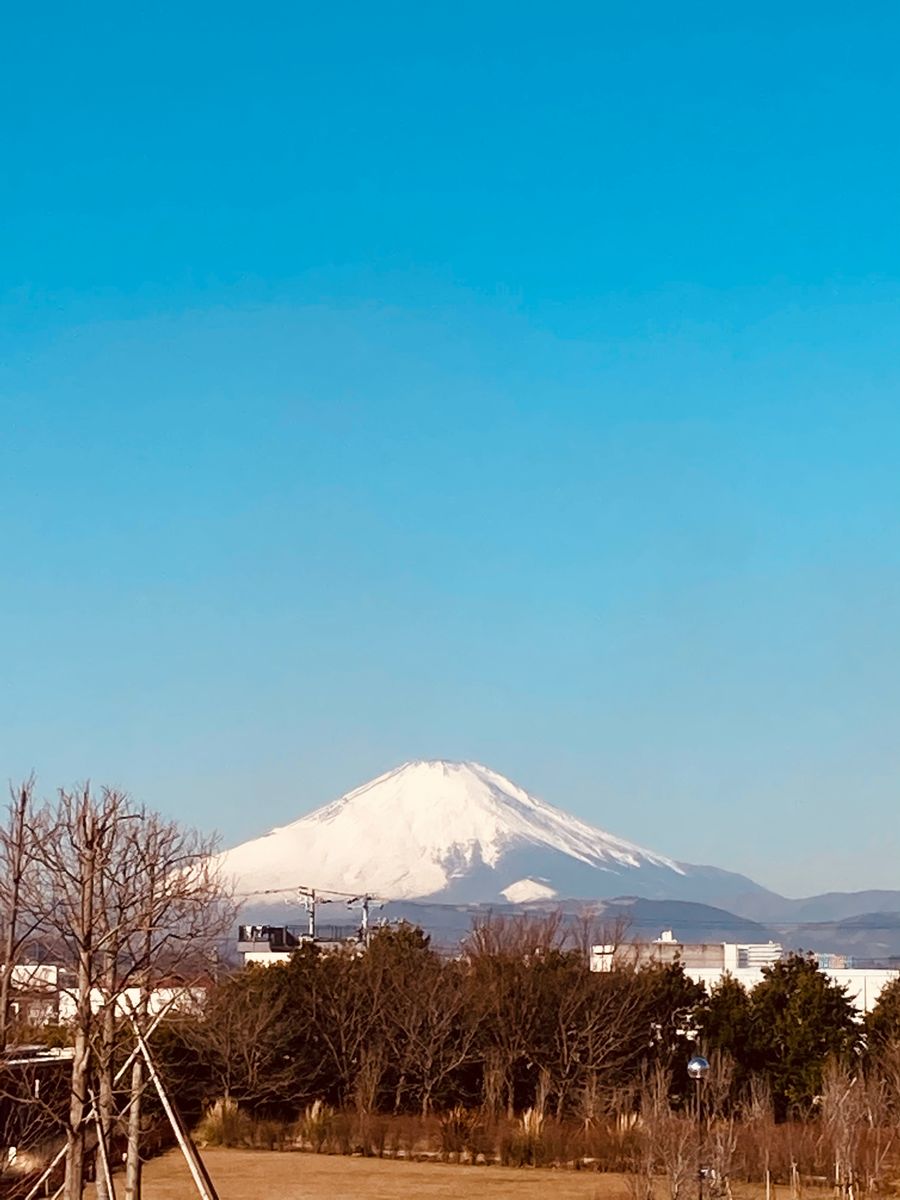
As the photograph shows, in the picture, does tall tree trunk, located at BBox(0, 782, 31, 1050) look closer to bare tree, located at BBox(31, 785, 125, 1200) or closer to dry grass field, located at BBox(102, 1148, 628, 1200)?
bare tree, located at BBox(31, 785, 125, 1200)

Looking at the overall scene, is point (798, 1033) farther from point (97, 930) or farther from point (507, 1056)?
point (97, 930)

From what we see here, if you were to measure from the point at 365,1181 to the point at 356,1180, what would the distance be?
0.19 metres

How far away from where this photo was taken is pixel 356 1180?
1103 inches

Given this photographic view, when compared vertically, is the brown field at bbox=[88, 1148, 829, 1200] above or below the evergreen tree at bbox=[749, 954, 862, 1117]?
below

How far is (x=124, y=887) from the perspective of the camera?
15922 millimetres

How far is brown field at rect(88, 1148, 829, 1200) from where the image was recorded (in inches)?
1025

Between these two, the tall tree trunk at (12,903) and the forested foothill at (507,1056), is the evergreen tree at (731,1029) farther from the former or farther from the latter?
the tall tree trunk at (12,903)

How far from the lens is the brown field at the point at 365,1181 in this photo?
26.0m

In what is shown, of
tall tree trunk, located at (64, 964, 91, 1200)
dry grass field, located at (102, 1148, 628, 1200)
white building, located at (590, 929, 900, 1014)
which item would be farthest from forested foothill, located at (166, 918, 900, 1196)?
tall tree trunk, located at (64, 964, 91, 1200)

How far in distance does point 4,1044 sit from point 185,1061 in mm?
15691

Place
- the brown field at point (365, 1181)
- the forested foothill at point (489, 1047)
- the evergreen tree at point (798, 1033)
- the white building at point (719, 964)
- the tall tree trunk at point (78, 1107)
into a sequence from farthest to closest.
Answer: the white building at point (719, 964)
the evergreen tree at point (798, 1033)
the forested foothill at point (489, 1047)
the brown field at point (365, 1181)
the tall tree trunk at point (78, 1107)

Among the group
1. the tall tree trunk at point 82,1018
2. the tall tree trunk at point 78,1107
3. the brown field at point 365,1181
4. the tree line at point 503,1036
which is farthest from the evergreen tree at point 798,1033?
the tall tree trunk at point 78,1107

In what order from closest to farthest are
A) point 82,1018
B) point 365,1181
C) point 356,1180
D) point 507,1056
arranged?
point 82,1018 < point 365,1181 < point 356,1180 < point 507,1056

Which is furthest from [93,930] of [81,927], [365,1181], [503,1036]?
[503,1036]
